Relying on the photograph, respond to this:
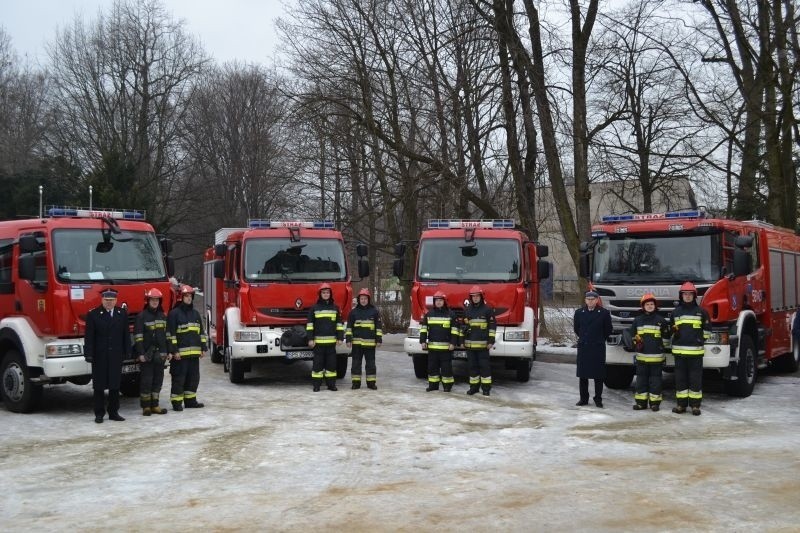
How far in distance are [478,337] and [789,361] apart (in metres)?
7.45

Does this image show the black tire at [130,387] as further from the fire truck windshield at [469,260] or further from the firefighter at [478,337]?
the firefighter at [478,337]

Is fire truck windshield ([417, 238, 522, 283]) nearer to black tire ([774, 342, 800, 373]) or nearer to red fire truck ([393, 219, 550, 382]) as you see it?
red fire truck ([393, 219, 550, 382])

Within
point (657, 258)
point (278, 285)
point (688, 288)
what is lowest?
point (688, 288)

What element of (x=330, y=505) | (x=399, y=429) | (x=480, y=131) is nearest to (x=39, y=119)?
(x=480, y=131)

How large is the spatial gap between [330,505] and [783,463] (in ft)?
15.5

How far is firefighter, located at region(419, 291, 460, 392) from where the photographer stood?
1372 centimetres

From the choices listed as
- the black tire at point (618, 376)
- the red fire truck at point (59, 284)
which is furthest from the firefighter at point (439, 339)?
the red fire truck at point (59, 284)

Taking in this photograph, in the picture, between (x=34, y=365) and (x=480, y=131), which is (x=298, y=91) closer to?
(x=480, y=131)

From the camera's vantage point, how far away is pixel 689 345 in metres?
11.6

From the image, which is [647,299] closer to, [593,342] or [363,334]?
[593,342]

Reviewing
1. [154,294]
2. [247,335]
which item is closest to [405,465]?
[154,294]

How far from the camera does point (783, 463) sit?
8453mm

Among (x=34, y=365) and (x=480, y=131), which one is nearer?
(x=34, y=365)

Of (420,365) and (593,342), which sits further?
(420,365)
